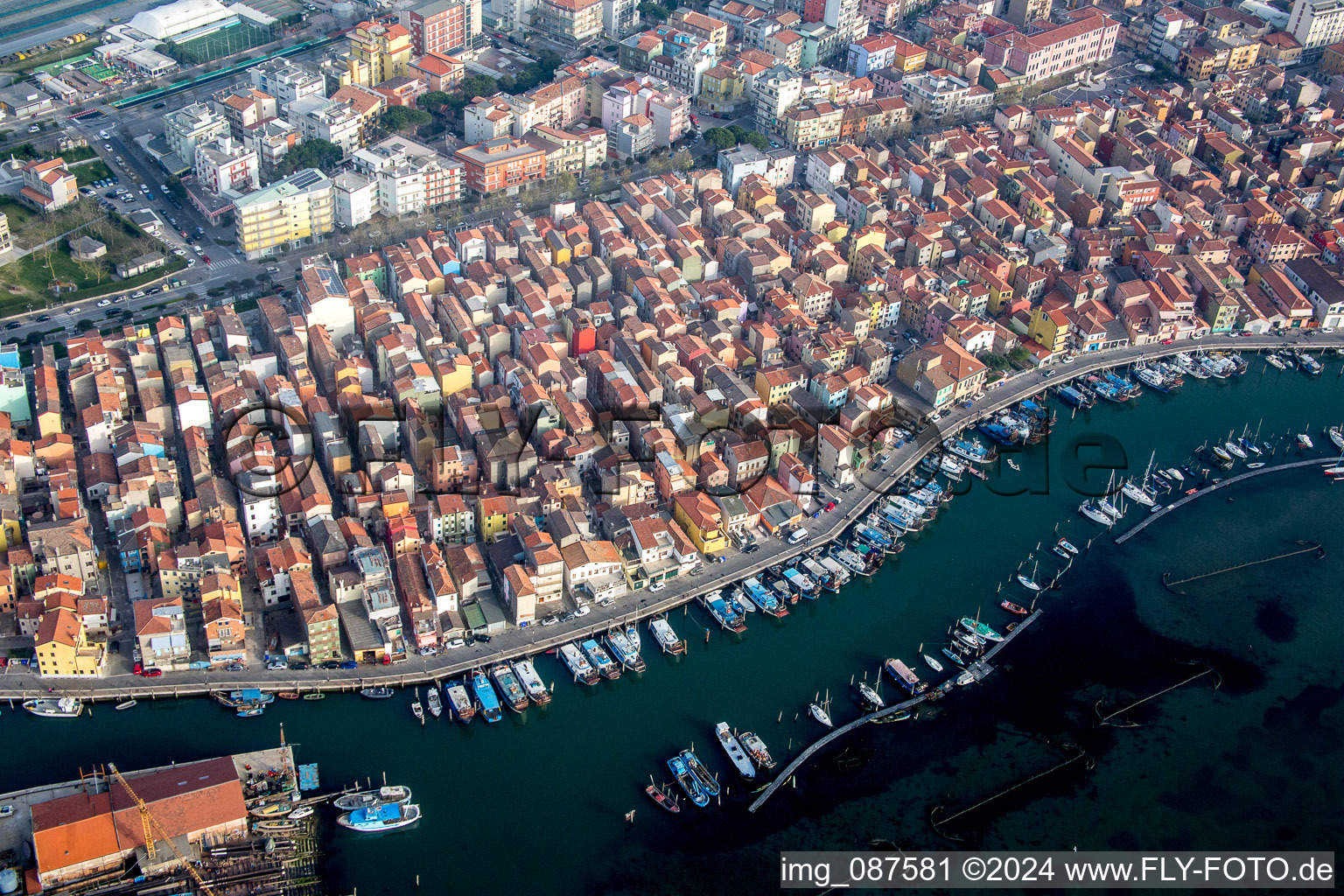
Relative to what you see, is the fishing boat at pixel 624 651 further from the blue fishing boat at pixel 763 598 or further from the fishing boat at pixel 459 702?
the fishing boat at pixel 459 702

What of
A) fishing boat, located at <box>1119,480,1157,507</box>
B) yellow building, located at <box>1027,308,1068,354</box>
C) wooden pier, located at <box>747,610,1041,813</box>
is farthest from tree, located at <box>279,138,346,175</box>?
fishing boat, located at <box>1119,480,1157,507</box>

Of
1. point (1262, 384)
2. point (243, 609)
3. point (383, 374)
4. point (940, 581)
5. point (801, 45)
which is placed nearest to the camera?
point (243, 609)

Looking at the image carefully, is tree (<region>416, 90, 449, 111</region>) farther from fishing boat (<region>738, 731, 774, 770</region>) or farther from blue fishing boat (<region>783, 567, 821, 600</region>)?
fishing boat (<region>738, 731, 774, 770</region>)

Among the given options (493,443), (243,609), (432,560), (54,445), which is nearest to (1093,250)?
(493,443)

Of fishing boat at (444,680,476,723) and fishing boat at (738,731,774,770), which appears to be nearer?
fishing boat at (738,731,774,770)

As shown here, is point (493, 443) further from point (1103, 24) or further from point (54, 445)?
point (1103, 24)

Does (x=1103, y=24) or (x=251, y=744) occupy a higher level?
(x=1103, y=24)

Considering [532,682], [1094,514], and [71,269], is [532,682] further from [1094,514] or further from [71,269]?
[71,269]
